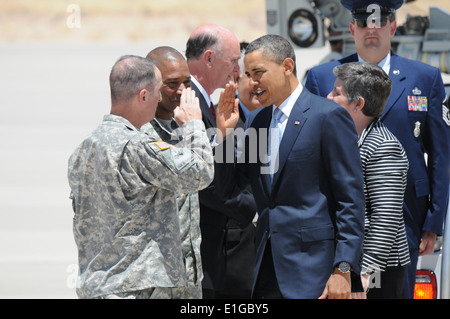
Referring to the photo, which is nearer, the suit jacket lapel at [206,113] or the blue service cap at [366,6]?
the suit jacket lapel at [206,113]

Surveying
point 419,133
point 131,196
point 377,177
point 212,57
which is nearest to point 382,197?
point 377,177

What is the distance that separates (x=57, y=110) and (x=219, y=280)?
10.7 meters

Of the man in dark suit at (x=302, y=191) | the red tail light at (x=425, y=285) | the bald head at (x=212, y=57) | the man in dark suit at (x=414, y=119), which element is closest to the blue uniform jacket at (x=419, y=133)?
the man in dark suit at (x=414, y=119)

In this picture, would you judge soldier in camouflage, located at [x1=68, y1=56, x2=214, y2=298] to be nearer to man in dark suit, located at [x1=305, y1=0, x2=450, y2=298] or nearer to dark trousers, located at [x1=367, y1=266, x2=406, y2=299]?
dark trousers, located at [x1=367, y1=266, x2=406, y2=299]

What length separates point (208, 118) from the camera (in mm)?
4457

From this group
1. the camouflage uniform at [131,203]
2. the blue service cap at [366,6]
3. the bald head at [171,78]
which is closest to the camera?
the camouflage uniform at [131,203]

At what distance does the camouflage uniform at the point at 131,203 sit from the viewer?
3.51 m

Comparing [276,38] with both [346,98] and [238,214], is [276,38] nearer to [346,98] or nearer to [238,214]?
[346,98]

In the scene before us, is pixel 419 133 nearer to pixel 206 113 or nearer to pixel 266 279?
pixel 206 113

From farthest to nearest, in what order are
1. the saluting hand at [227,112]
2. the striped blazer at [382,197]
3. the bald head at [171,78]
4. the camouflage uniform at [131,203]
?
the bald head at [171,78], the saluting hand at [227,112], the striped blazer at [382,197], the camouflage uniform at [131,203]

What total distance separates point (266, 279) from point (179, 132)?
2.63ft

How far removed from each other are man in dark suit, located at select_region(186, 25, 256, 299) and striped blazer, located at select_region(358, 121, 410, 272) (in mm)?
742

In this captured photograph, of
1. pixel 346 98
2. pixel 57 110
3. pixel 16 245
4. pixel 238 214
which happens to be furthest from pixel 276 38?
pixel 57 110

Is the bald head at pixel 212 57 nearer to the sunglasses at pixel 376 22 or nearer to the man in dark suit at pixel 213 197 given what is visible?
the man in dark suit at pixel 213 197
